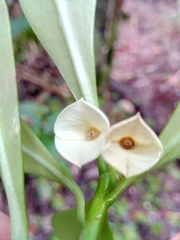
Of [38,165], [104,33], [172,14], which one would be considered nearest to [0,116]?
[38,165]

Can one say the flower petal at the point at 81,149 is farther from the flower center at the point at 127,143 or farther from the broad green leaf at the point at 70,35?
the broad green leaf at the point at 70,35

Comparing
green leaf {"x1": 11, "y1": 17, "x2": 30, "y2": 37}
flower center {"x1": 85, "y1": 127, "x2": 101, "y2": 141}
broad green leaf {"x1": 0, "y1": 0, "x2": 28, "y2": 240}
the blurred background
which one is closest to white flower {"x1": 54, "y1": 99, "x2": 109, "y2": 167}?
flower center {"x1": 85, "y1": 127, "x2": 101, "y2": 141}

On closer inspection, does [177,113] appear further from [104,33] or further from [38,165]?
[104,33]

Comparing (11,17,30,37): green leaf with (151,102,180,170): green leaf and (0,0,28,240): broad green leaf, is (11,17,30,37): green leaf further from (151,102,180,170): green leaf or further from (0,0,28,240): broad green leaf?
(151,102,180,170): green leaf

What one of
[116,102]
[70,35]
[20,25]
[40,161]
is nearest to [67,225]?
[40,161]

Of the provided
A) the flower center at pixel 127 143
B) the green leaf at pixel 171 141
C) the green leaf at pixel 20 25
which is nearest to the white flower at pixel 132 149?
the flower center at pixel 127 143

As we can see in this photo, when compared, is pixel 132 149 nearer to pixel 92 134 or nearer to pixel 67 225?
pixel 92 134
